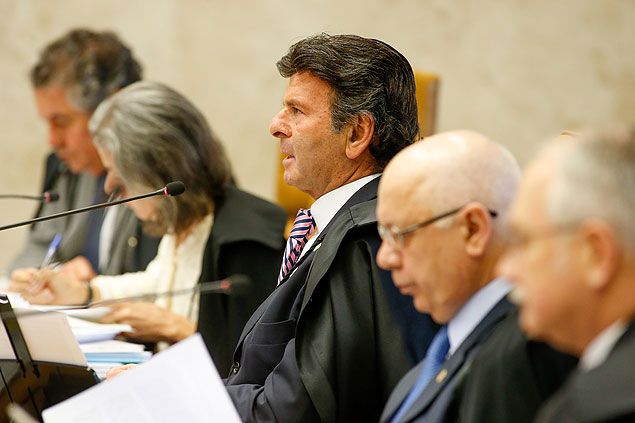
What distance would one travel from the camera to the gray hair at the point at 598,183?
3.29 feet

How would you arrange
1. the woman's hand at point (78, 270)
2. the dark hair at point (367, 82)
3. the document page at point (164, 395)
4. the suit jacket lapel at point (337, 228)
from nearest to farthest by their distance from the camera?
the document page at point (164, 395) → the suit jacket lapel at point (337, 228) → the dark hair at point (367, 82) → the woman's hand at point (78, 270)

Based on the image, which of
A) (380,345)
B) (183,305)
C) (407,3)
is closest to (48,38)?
(407,3)

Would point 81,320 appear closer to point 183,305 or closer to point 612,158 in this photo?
point 183,305

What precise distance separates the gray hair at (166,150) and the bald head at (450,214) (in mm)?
1548

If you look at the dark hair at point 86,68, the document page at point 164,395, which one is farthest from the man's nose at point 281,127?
the dark hair at point 86,68

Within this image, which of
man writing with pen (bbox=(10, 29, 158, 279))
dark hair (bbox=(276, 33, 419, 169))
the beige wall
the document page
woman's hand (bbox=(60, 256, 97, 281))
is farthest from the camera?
the beige wall

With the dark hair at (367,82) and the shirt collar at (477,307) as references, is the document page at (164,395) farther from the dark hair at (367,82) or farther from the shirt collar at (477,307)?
the dark hair at (367,82)

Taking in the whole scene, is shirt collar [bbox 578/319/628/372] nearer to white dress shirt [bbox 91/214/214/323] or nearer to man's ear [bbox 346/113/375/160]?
man's ear [bbox 346/113/375/160]

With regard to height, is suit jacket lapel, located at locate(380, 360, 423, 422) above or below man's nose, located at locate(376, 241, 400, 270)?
below

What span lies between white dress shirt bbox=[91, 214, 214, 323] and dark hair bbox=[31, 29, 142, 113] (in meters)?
0.93

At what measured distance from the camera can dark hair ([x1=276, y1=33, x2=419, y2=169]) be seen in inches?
80.4

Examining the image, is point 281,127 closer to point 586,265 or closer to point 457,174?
point 457,174

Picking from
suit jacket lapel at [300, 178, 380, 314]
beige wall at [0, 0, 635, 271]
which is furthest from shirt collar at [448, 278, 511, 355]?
beige wall at [0, 0, 635, 271]

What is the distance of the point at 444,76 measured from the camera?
15.7 ft
